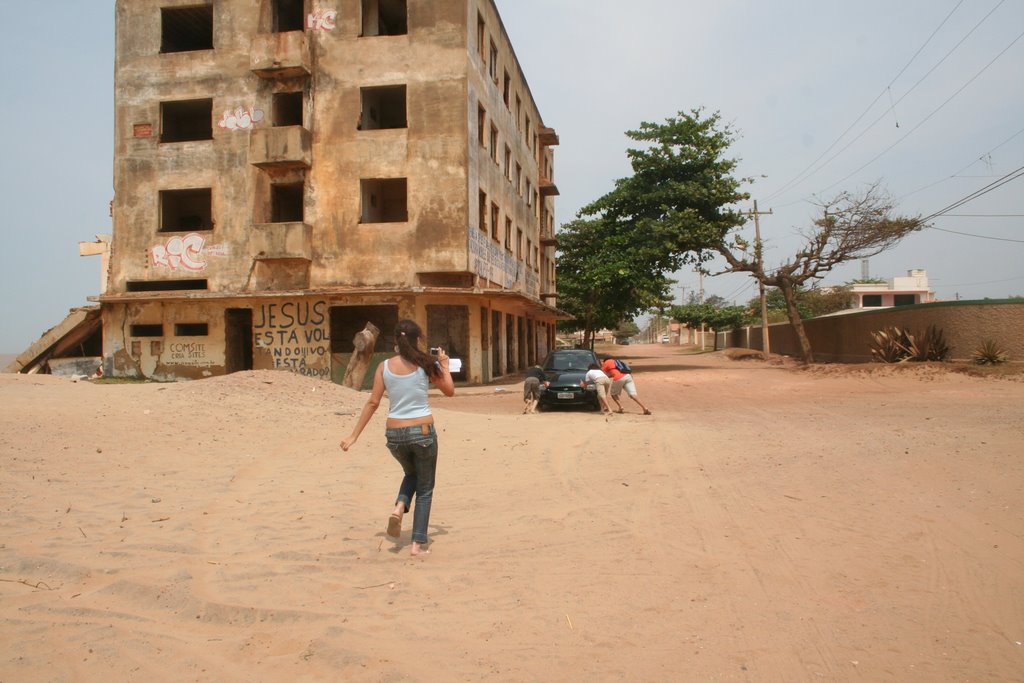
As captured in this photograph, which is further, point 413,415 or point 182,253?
point 182,253

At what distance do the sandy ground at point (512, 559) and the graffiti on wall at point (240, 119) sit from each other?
52.7 feet

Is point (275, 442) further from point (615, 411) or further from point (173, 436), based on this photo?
point (615, 411)

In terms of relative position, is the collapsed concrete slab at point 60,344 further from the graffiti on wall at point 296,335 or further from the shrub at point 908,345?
the shrub at point 908,345

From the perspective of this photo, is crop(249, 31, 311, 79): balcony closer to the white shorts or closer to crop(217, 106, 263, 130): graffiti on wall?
crop(217, 106, 263, 130): graffiti on wall

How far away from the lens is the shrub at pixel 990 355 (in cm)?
1920

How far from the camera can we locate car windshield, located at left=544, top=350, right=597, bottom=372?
16781 mm

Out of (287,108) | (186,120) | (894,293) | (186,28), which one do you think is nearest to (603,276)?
(287,108)

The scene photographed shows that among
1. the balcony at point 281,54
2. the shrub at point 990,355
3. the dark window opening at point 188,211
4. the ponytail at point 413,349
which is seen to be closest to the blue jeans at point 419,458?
the ponytail at point 413,349

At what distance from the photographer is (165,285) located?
24.7 m

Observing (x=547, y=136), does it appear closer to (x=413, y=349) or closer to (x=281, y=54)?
(x=281, y=54)

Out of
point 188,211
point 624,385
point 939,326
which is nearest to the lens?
point 624,385

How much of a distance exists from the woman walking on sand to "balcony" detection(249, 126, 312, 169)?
18891mm

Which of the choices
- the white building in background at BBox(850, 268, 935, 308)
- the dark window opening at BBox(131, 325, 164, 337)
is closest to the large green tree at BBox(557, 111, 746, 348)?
the dark window opening at BBox(131, 325, 164, 337)

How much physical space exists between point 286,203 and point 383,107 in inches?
201
